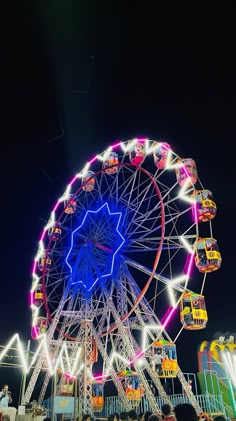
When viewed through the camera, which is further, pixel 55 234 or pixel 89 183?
pixel 89 183

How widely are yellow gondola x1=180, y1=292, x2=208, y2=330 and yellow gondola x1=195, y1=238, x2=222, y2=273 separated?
1.18 m

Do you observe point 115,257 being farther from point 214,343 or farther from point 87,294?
point 214,343

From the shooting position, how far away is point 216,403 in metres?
16.4

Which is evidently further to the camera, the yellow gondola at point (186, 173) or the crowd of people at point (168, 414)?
the yellow gondola at point (186, 173)

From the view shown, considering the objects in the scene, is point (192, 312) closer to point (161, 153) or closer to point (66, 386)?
point (66, 386)

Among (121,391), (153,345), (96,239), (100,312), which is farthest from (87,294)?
(121,391)

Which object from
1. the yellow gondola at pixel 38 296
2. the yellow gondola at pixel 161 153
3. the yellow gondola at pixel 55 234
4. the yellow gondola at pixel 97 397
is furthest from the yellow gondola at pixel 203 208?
the yellow gondola at pixel 97 397

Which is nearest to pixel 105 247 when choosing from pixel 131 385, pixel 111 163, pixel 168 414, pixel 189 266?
pixel 189 266

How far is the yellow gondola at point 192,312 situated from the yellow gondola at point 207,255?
1175 mm

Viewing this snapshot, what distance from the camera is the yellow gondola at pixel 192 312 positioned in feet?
46.1

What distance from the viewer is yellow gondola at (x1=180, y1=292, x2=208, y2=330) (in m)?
14.0

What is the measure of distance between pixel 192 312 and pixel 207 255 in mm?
2297

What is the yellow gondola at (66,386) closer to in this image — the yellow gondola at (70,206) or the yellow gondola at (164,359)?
the yellow gondola at (164,359)

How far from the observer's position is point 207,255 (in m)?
14.5
